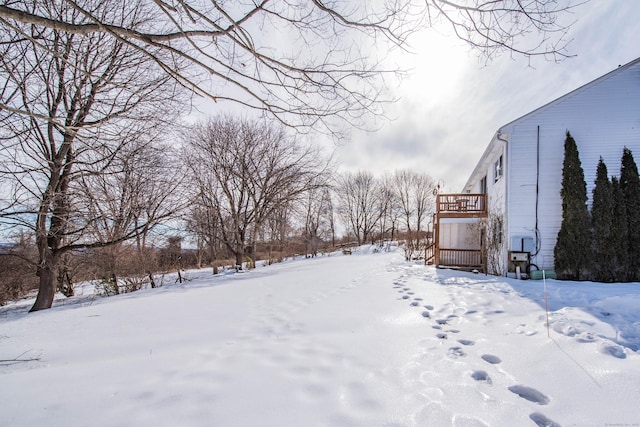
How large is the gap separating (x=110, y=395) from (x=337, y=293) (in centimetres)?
371

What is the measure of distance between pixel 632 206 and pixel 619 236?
1.03 m

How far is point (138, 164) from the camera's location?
230 inches

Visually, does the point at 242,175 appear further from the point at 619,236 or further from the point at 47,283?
the point at 619,236

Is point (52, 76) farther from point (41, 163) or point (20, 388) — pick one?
point (20, 388)

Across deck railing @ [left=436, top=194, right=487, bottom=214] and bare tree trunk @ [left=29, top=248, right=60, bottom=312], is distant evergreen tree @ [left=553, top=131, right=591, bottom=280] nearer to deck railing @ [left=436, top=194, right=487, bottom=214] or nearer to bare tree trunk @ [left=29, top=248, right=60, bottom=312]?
deck railing @ [left=436, top=194, right=487, bottom=214]

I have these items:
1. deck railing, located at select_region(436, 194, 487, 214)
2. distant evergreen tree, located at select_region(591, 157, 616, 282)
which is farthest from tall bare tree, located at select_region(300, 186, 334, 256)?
distant evergreen tree, located at select_region(591, 157, 616, 282)

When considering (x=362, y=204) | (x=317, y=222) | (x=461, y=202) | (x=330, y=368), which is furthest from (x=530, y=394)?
(x=362, y=204)

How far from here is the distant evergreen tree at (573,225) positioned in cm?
763

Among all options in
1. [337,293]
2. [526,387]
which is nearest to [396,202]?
[337,293]

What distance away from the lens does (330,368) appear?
210cm

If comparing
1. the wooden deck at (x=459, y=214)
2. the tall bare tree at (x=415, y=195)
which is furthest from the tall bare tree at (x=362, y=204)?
the wooden deck at (x=459, y=214)

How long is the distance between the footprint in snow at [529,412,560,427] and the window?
9.50 m

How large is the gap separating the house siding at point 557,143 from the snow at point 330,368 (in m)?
5.33

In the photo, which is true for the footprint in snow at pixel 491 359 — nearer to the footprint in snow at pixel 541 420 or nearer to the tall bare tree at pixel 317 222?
the footprint in snow at pixel 541 420
